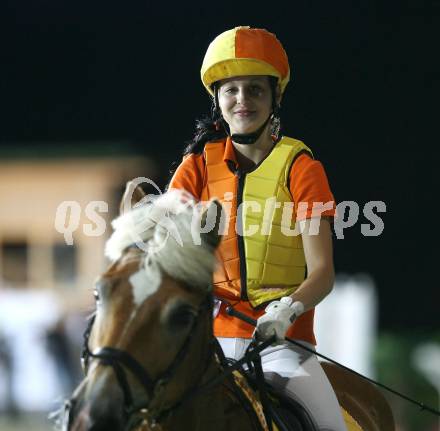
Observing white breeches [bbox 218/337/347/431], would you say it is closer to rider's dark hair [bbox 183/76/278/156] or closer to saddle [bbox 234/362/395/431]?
saddle [bbox 234/362/395/431]

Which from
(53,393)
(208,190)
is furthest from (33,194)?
(208,190)

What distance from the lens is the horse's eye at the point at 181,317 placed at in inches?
125

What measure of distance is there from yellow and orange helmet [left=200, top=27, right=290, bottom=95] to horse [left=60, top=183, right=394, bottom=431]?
0.73m

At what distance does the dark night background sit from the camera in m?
24.4

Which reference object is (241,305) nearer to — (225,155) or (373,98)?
(225,155)

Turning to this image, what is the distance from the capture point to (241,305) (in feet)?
13.2

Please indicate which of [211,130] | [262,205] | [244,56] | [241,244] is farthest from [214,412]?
[244,56]

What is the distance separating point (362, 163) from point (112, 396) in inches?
889

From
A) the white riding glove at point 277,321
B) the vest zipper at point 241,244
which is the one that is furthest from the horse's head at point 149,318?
the vest zipper at point 241,244

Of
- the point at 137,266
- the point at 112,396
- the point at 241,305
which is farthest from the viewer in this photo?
the point at 241,305

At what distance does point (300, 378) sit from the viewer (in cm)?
390

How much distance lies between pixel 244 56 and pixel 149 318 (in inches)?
53.0

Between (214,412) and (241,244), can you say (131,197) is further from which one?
(214,412)

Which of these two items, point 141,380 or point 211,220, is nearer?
point 141,380
